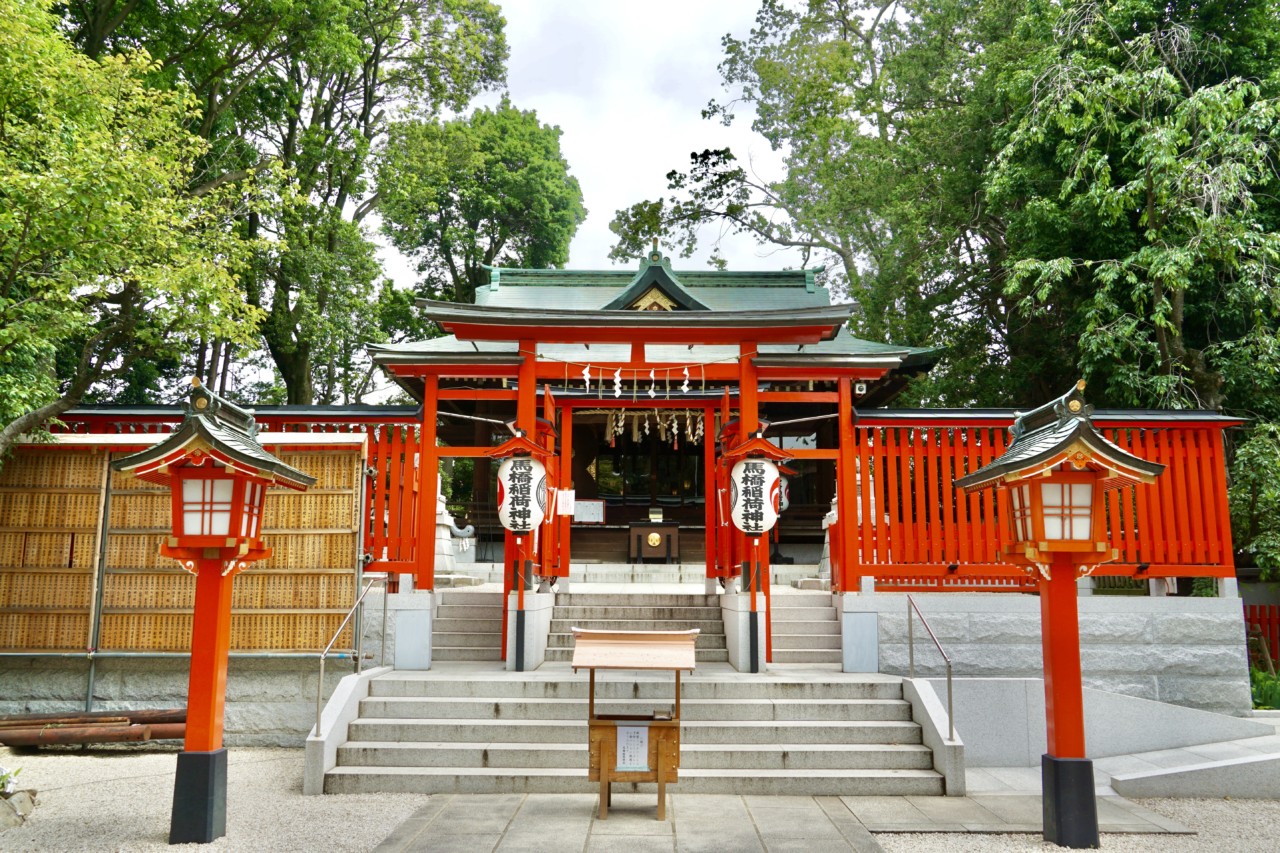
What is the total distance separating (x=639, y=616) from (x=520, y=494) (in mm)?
2653

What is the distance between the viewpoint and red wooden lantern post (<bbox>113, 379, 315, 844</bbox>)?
6004 millimetres

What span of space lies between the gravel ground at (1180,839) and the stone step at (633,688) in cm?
220

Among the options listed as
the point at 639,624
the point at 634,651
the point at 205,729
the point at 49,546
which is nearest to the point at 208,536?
the point at 205,729

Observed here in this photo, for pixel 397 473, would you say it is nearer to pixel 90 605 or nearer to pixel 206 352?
pixel 90 605

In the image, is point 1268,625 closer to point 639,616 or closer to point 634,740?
point 639,616

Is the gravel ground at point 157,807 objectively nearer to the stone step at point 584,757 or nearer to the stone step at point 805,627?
the stone step at point 584,757

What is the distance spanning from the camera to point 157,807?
22.0ft

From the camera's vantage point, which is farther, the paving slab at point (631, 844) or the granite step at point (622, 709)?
the granite step at point (622, 709)

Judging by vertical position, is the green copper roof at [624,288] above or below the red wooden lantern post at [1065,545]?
above

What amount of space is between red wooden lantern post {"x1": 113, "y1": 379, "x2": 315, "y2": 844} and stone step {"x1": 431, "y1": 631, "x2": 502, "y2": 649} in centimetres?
396

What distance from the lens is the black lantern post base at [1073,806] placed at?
5938mm

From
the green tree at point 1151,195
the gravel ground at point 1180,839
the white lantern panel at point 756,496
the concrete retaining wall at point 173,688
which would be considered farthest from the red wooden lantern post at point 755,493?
the green tree at point 1151,195

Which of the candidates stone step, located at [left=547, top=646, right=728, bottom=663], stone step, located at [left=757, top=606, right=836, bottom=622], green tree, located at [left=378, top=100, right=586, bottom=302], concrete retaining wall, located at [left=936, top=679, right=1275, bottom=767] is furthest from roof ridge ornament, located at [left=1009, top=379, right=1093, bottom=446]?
green tree, located at [left=378, top=100, right=586, bottom=302]

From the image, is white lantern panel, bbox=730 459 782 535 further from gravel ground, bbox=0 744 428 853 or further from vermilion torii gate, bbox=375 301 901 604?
gravel ground, bbox=0 744 428 853
